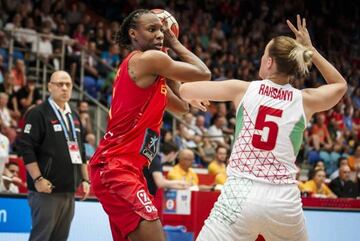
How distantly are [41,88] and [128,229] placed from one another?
10.7 metres

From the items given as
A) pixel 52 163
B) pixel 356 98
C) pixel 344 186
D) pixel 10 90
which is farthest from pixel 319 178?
pixel 356 98

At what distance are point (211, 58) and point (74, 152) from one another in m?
13.3

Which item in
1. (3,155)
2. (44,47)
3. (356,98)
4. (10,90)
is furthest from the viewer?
(356,98)

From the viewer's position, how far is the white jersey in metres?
4.17

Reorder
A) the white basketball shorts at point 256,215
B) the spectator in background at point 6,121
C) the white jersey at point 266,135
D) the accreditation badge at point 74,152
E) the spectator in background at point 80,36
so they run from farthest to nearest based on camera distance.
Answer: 1. the spectator in background at point 80,36
2. the spectator in background at point 6,121
3. the accreditation badge at point 74,152
4. the white jersey at point 266,135
5. the white basketball shorts at point 256,215

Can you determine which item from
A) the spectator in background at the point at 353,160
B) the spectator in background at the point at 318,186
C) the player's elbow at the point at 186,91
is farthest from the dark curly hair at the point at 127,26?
the spectator in background at the point at 353,160

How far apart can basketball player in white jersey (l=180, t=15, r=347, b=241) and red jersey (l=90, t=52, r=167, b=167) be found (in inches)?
14.8

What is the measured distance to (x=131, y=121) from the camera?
466cm

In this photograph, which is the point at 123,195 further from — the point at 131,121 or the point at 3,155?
the point at 3,155

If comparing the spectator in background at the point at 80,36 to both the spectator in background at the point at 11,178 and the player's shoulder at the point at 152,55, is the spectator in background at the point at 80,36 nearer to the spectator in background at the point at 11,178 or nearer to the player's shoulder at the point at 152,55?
the spectator in background at the point at 11,178

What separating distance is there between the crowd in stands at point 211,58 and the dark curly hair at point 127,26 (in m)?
6.20

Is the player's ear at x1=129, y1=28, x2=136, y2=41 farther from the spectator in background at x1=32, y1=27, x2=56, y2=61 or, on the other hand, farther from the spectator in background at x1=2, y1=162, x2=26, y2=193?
the spectator in background at x1=32, y1=27, x2=56, y2=61

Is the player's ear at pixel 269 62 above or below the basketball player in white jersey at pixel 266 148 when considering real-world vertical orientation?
above

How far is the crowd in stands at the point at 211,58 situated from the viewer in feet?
43.5
